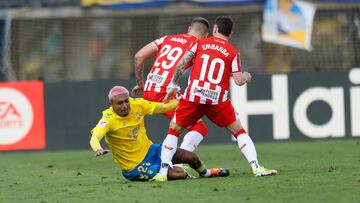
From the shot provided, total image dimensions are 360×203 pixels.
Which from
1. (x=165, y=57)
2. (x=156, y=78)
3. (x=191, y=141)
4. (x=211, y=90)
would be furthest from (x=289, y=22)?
(x=211, y=90)

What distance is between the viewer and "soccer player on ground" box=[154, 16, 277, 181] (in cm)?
1127

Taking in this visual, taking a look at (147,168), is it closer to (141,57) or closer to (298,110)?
(141,57)

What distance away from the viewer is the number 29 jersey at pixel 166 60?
1271 centimetres

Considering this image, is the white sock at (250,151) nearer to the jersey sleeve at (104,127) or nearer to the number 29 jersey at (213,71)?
the number 29 jersey at (213,71)

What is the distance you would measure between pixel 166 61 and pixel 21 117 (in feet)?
21.4

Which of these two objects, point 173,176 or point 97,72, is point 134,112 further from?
point 97,72

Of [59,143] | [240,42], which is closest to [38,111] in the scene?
[59,143]

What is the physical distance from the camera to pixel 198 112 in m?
11.4

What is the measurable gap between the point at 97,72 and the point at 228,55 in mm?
12945

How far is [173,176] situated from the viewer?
1132 cm

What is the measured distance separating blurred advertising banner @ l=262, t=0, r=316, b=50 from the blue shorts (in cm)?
1266

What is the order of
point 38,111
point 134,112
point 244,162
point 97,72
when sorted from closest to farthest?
1. point 134,112
2. point 244,162
3. point 38,111
4. point 97,72

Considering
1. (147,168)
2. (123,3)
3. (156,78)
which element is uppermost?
(123,3)

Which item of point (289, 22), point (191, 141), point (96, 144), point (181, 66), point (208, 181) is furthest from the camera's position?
point (289, 22)
